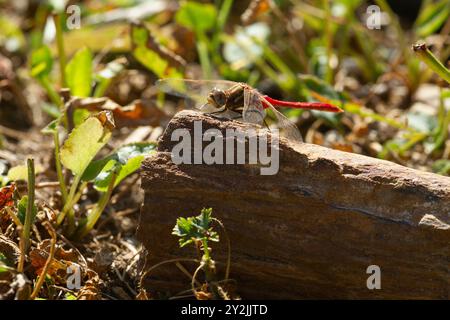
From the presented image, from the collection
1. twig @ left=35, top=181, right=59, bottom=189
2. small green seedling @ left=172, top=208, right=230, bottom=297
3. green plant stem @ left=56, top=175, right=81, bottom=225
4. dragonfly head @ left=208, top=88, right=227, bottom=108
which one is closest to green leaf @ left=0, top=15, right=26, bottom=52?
twig @ left=35, top=181, right=59, bottom=189

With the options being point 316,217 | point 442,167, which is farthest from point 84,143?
point 442,167

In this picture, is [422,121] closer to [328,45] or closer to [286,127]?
[328,45]

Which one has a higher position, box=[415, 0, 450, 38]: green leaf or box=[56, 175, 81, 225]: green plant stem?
box=[415, 0, 450, 38]: green leaf

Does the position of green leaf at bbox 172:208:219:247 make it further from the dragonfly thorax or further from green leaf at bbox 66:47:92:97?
green leaf at bbox 66:47:92:97

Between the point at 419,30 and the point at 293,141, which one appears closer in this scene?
the point at 293,141

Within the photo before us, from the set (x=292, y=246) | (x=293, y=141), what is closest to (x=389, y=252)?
(x=292, y=246)
